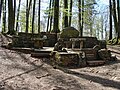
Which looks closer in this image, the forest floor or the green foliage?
the forest floor

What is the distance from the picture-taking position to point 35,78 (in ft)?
24.2

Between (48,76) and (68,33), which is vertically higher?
(68,33)

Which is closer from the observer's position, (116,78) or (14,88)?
(14,88)

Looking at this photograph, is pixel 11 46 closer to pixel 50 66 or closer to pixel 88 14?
pixel 50 66

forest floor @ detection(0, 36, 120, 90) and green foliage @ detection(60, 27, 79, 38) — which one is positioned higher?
green foliage @ detection(60, 27, 79, 38)

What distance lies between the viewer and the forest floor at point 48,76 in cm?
667

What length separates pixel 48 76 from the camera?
25.4ft

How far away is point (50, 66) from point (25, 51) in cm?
250

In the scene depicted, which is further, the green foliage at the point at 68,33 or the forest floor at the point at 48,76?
the green foliage at the point at 68,33

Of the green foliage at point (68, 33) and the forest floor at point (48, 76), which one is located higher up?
the green foliage at point (68, 33)

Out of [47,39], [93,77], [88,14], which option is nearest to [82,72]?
[93,77]

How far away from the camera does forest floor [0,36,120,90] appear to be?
6.67 metres

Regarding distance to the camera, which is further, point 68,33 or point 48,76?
point 68,33

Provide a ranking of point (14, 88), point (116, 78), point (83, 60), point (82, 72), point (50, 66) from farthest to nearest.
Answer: point (83, 60), point (50, 66), point (82, 72), point (116, 78), point (14, 88)
